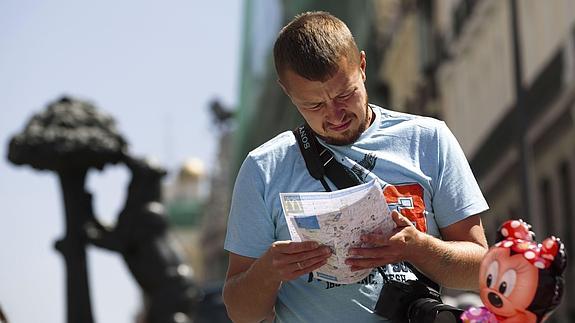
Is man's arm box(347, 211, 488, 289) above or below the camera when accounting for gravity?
above

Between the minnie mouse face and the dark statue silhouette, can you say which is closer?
the minnie mouse face

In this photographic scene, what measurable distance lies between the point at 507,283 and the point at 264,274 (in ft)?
2.12

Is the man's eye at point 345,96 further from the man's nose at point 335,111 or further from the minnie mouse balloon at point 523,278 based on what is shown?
the minnie mouse balloon at point 523,278

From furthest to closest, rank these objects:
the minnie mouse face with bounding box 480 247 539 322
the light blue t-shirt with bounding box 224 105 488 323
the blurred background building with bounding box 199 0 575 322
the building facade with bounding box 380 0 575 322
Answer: the blurred background building with bounding box 199 0 575 322 < the building facade with bounding box 380 0 575 322 < the light blue t-shirt with bounding box 224 105 488 323 < the minnie mouse face with bounding box 480 247 539 322

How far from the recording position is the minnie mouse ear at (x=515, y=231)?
136 inches

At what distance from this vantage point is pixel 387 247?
378cm

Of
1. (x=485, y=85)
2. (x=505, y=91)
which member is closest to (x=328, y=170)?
(x=505, y=91)

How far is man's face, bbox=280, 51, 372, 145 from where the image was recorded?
385cm

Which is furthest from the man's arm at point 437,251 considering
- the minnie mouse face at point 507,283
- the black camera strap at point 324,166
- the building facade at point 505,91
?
the building facade at point 505,91

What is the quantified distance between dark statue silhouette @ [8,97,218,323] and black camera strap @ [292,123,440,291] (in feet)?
30.5

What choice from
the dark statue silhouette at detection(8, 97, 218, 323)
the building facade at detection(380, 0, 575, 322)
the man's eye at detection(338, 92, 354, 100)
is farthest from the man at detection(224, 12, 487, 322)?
the building facade at detection(380, 0, 575, 322)

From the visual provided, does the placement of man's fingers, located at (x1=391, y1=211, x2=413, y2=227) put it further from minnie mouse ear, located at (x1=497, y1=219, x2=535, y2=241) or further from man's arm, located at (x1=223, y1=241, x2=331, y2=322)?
minnie mouse ear, located at (x1=497, y1=219, x2=535, y2=241)

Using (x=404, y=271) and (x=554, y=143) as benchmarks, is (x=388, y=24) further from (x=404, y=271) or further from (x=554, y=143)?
(x=404, y=271)

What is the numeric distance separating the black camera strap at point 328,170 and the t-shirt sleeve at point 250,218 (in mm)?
118
